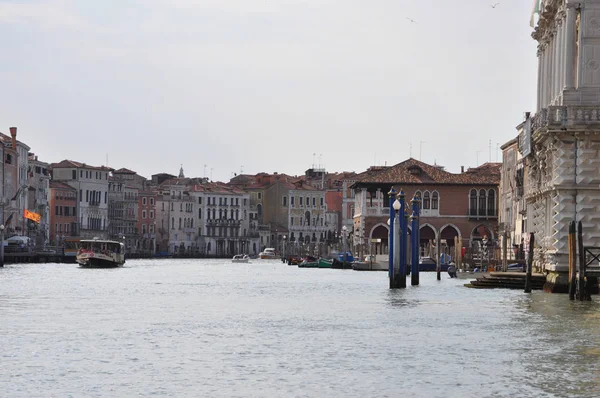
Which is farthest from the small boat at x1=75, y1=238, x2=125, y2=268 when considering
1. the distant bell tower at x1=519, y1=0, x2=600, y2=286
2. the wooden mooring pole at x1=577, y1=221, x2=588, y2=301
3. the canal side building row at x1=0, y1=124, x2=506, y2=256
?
the wooden mooring pole at x1=577, y1=221, x2=588, y2=301

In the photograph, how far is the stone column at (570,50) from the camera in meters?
38.0

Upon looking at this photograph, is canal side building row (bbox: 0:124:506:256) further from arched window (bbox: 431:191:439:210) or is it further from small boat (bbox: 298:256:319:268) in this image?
arched window (bbox: 431:191:439:210)

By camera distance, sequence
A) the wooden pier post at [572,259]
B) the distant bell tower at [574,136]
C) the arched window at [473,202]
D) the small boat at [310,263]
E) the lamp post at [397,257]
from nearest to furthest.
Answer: the wooden pier post at [572,259] → the distant bell tower at [574,136] → the lamp post at [397,257] → the arched window at [473,202] → the small boat at [310,263]

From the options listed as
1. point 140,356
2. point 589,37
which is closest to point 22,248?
point 589,37

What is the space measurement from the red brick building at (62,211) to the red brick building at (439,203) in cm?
5464

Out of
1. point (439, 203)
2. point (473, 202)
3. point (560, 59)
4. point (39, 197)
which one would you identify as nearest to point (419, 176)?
point (439, 203)

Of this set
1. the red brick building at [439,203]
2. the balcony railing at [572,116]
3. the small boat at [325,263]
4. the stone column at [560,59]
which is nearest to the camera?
the balcony railing at [572,116]

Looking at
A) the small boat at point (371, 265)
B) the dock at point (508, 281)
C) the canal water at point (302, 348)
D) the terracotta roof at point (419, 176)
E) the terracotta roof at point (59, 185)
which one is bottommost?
the canal water at point (302, 348)

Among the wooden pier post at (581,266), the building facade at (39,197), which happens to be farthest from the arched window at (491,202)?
the wooden pier post at (581,266)

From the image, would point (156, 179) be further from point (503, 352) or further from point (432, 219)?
point (503, 352)

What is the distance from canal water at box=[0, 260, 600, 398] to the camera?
18641 millimetres

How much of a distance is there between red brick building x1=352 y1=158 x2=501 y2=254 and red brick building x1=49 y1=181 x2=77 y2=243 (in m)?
54.6

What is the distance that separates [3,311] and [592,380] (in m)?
16.7

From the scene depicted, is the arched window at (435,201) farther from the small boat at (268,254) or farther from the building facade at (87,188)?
the small boat at (268,254)
